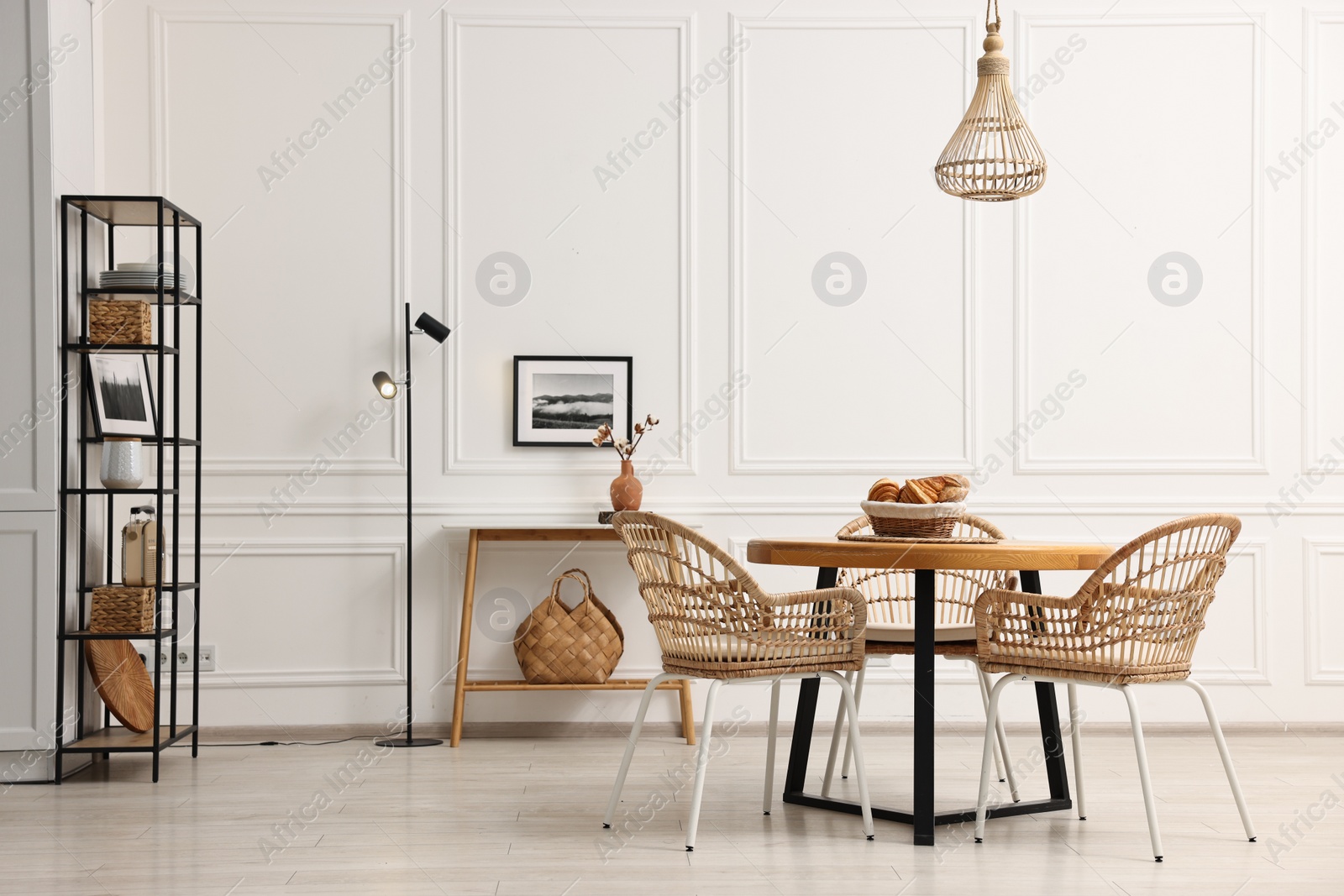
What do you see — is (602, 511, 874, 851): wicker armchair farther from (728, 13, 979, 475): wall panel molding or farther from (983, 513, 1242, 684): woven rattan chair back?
(728, 13, 979, 475): wall panel molding

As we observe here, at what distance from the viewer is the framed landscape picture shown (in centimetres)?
425

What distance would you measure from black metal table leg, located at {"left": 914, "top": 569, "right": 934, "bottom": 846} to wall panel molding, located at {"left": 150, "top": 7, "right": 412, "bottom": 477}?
2.19m

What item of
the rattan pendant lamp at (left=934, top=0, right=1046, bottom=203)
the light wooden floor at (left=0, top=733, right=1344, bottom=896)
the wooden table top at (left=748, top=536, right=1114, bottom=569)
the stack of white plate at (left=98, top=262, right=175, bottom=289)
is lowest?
the light wooden floor at (left=0, top=733, right=1344, bottom=896)

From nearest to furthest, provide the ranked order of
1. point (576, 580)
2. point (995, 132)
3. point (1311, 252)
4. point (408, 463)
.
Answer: point (995, 132) < point (408, 463) < point (576, 580) < point (1311, 252)

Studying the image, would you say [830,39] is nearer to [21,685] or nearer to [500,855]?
[500,855]

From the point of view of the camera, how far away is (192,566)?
4.21m

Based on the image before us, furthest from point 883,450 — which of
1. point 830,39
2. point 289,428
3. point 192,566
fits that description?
point 192,566

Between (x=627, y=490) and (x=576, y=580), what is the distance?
43cm

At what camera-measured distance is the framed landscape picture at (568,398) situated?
425cm

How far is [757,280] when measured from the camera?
4.32 metres

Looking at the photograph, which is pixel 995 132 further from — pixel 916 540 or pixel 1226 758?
pixel 1226 758

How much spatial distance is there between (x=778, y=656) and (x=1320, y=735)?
2657 millimetres

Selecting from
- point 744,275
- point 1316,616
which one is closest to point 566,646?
point 744,275

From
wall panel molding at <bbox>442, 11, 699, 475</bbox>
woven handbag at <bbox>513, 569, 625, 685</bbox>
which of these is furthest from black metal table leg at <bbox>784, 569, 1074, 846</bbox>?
wall panel molding at <bbox>442, 11, 699, 475</bbox>
